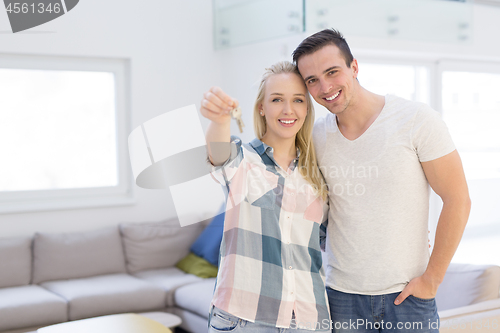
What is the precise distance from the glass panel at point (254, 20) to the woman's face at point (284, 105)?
1662 millimetres

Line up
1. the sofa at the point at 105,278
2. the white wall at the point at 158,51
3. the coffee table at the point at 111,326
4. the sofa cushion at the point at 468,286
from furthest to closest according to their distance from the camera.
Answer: the white wall at the point at 158,51
the sofa at the point at 105,278
the coffee table at the point at 111,326
the sofa cushion at the point at 468,286

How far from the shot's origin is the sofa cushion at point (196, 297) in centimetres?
312

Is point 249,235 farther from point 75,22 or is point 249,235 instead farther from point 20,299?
point 75,22

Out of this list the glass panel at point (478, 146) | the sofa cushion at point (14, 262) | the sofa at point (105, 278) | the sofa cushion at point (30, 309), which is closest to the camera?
the sofa cushion at point (30, 309)

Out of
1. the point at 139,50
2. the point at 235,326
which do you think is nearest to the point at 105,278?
the point at 139,50

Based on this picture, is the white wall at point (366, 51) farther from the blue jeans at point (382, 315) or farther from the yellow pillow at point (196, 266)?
the blue jeans at point (382, 315)

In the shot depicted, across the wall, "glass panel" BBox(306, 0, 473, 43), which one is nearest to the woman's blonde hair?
"glass panel" BBox(306, 0, 473, 43)

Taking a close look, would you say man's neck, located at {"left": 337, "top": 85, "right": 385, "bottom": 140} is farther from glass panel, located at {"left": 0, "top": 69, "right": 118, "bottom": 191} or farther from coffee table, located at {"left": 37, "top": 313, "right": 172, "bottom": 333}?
glass panel, located at {"left": 0, "top": 69, "right": 118, "bottom": 191}

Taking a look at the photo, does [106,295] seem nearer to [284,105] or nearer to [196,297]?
[196,297]

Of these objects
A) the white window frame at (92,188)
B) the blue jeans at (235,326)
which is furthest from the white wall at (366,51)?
the blue jeans at (235,326)

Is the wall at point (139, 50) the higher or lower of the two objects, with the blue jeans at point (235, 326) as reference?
higher

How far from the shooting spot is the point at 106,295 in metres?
3.26

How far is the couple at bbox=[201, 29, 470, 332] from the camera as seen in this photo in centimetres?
151

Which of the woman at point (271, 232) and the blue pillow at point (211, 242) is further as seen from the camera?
the blue pillow at point (211, 242)
